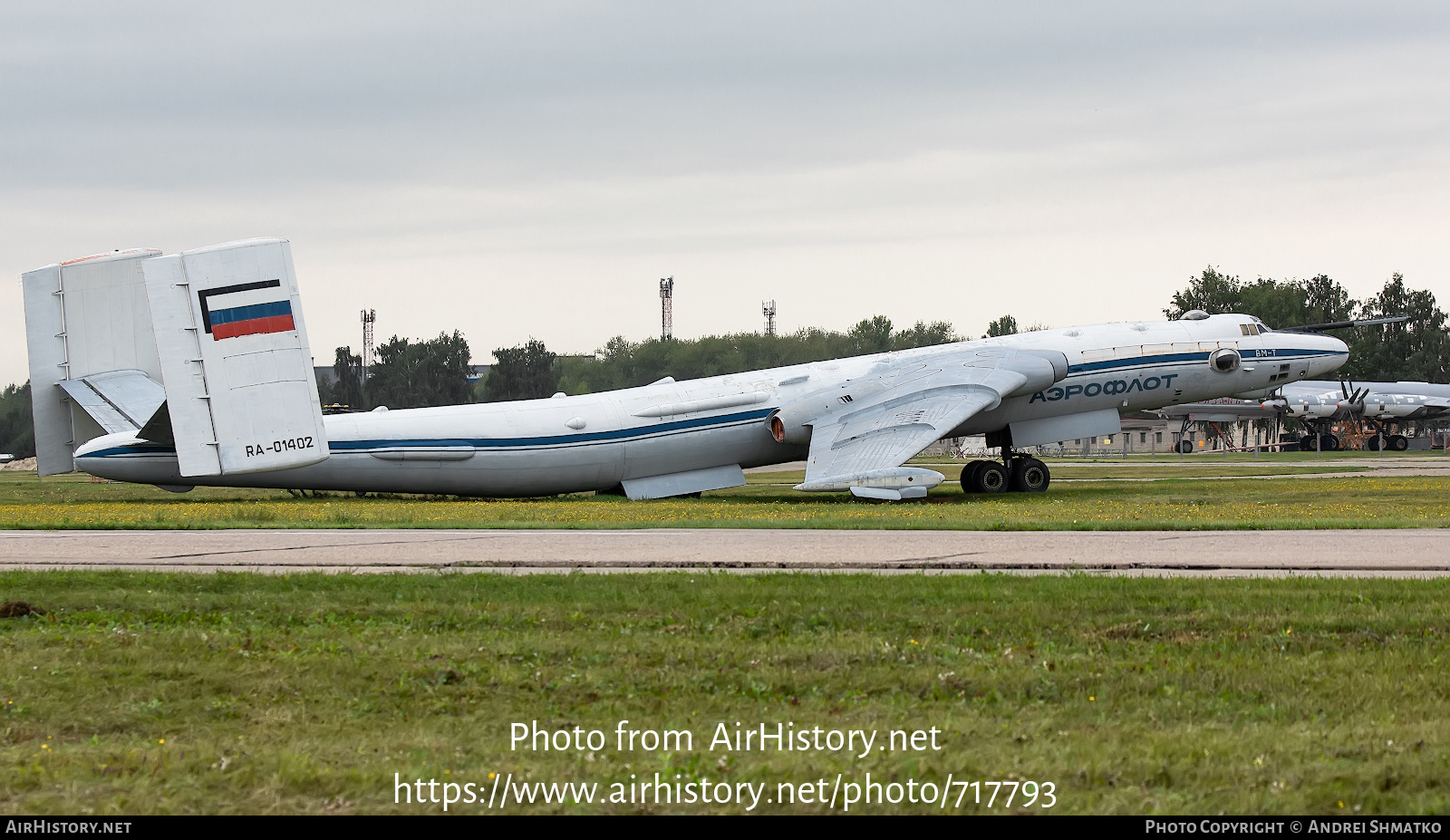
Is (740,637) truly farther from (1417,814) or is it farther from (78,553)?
(78,553)

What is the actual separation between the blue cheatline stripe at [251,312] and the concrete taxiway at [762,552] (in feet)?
21.6

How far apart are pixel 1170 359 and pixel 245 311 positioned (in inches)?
918

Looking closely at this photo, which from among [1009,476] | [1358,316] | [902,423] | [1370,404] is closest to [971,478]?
[1009,476]

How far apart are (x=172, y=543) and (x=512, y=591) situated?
8.85 metres

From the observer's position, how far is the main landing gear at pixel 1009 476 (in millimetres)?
35531

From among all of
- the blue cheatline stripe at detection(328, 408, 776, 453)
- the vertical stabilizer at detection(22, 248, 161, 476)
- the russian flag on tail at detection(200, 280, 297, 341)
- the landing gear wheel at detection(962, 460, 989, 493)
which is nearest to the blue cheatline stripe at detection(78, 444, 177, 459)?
the vertical stabilizer at detection(22, 248, 161, 476)

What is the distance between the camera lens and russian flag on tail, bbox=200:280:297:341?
88.7ft

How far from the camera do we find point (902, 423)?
3256 centimetres

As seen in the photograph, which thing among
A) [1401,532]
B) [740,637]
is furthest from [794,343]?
[740,637]

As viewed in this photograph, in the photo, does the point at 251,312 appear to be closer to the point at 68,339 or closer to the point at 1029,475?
the point at 68,339

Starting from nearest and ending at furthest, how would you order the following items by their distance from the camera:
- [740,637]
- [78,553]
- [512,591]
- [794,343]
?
1. [740,637]
2. [512,591]
3. [78,553]
4. [794,343]

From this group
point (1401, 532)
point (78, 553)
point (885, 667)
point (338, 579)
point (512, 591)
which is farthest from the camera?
point (1401, 532)

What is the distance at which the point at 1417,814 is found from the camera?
596 centimetres
